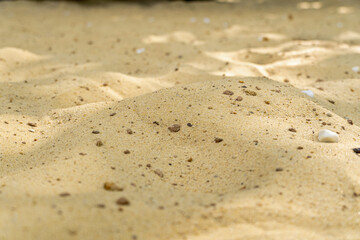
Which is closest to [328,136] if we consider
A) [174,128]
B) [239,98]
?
[239,98]

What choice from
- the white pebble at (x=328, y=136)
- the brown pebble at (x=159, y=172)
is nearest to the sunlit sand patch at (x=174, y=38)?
the white pebble at (x=328, y=136)

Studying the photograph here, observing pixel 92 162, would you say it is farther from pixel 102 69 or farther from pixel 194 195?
pixel 102 69

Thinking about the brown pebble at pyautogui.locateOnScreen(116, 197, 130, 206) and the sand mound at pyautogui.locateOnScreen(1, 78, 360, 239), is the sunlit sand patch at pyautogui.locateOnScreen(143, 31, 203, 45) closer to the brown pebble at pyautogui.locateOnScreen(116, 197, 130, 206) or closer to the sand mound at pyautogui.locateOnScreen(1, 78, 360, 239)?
the sand mound at pyautogui.locateOnScreen(1, 78, 360, 239)

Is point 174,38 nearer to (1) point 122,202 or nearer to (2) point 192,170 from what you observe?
(2) point 192,170

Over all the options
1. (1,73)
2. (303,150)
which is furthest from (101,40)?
(303,150)

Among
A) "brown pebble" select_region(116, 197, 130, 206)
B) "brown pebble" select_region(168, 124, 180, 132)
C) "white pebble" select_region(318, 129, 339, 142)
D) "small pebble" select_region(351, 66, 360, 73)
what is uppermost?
"small pebble" select_region(351, 66, 360, 73)

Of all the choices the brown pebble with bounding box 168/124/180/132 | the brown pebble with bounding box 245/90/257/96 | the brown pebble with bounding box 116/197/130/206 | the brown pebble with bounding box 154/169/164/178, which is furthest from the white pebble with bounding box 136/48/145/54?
the brown pebble with bounding box 116/197/130/206
